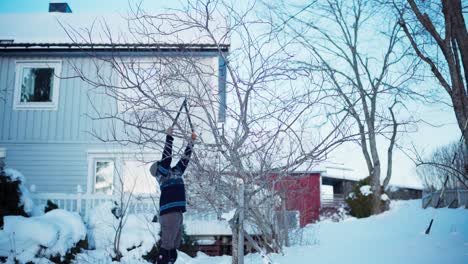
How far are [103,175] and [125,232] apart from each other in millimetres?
4042

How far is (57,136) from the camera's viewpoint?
11219mm

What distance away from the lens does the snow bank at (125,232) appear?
7254mm

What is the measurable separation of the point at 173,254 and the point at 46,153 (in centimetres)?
749

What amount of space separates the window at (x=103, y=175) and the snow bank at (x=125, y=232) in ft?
9.86

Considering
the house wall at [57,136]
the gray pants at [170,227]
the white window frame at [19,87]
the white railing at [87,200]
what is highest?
the white window frame at [19,87]

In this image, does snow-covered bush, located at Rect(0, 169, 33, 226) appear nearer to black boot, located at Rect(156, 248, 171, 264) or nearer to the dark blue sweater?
black boot, located at Rect(156, 248, 171, 264)

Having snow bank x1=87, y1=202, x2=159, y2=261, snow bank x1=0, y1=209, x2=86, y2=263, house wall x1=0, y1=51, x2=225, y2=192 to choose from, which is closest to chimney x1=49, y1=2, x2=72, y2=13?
house wall x1=0, y1=51, x2=225, y2=192

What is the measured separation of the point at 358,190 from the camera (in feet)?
59.3

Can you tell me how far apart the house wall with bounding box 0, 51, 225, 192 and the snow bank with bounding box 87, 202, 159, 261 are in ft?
10.4

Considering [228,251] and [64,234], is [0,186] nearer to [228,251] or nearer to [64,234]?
[64,234]

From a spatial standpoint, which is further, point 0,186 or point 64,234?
point 0,186

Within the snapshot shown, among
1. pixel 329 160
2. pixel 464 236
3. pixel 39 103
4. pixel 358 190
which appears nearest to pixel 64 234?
pixel 329 160

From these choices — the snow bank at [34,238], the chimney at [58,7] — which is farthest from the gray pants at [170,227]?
the chimney at [58,7]

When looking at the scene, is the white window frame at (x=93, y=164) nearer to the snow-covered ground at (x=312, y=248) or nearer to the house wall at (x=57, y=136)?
the house wall at (x=57, y=136)
